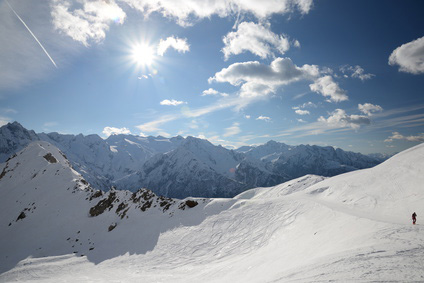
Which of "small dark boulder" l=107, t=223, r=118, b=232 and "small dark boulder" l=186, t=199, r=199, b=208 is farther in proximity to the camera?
"small dark boulder" l=186, t=199, r=199, b=208

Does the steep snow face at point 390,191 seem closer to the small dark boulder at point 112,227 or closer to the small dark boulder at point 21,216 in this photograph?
the small dark boulder at point 112,227

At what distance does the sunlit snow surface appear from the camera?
13.0 metres

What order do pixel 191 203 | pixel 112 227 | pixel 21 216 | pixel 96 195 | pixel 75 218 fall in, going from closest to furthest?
1. pixel 112 227
2. pixel 191 203
3. pixel 75 218
4. pixel 21 216
5. pixel 96 195

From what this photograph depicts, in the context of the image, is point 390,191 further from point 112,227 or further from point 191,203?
point 112,227

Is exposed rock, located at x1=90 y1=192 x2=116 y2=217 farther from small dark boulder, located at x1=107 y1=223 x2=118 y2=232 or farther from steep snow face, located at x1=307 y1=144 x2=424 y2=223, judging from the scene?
steep snow face, located at x1=307 y1=144 x2=424 y2=223

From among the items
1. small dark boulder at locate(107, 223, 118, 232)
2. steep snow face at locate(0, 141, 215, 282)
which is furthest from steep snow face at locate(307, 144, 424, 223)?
small dark boulder at locate(107, 223, 118, 232)

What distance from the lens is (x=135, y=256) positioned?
32.4 metres

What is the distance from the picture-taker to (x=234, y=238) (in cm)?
3075

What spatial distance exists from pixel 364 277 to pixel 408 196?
2926 cm

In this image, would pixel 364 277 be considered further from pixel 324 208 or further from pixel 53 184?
pixel 53 184

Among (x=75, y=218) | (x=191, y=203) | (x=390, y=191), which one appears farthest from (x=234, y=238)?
(x=75, y=218)

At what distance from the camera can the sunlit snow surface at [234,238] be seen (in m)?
13.0

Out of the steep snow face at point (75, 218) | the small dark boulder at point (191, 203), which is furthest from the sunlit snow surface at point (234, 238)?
the small dark boulder at point (191, 203)

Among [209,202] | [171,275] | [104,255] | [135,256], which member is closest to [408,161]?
[209,202]
